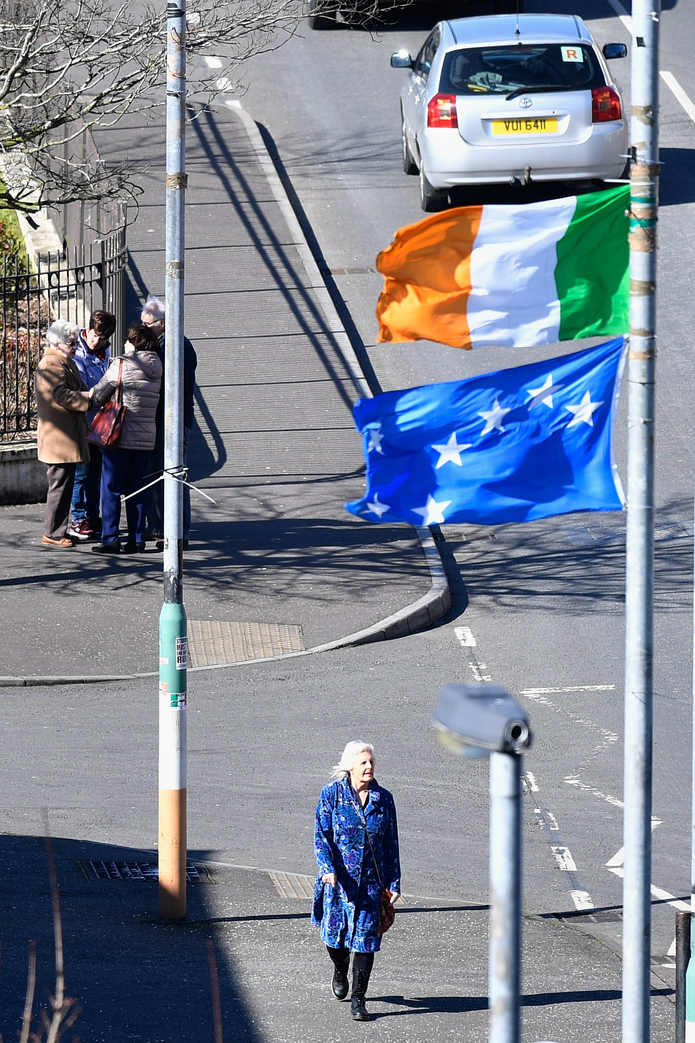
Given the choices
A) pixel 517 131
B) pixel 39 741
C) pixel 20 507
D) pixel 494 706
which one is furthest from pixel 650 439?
pixel 517 131

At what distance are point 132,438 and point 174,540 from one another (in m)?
5.44

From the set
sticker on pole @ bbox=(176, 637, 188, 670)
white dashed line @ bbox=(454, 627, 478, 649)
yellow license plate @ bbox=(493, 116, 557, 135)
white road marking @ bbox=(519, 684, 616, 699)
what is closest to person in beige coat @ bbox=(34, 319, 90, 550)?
white dashed line @ bbox=(454, 627, 478, 649)

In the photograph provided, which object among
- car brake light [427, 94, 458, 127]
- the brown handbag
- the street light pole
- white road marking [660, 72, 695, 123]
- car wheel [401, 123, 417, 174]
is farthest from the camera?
white road marking [660, 72, 695, 123]

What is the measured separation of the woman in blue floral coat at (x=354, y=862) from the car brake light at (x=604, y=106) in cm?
1267

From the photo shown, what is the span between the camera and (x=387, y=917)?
795 centimetres

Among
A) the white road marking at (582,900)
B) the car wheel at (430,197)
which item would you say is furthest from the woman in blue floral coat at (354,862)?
the car wheel at (430,197)

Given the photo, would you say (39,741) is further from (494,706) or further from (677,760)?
(494,706)

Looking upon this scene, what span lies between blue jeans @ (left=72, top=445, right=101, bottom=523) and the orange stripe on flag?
8.27m

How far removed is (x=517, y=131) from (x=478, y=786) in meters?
10.5

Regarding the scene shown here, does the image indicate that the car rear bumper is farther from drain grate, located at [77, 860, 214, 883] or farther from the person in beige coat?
drain grate, located at [77, 860, 214, 883]

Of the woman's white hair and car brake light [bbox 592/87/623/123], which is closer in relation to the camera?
the woman's white hair

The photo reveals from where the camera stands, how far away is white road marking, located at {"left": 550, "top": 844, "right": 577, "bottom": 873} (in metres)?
9.40

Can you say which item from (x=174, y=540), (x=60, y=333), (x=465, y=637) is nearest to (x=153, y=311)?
(x=60, y=333)

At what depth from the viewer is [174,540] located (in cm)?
893
